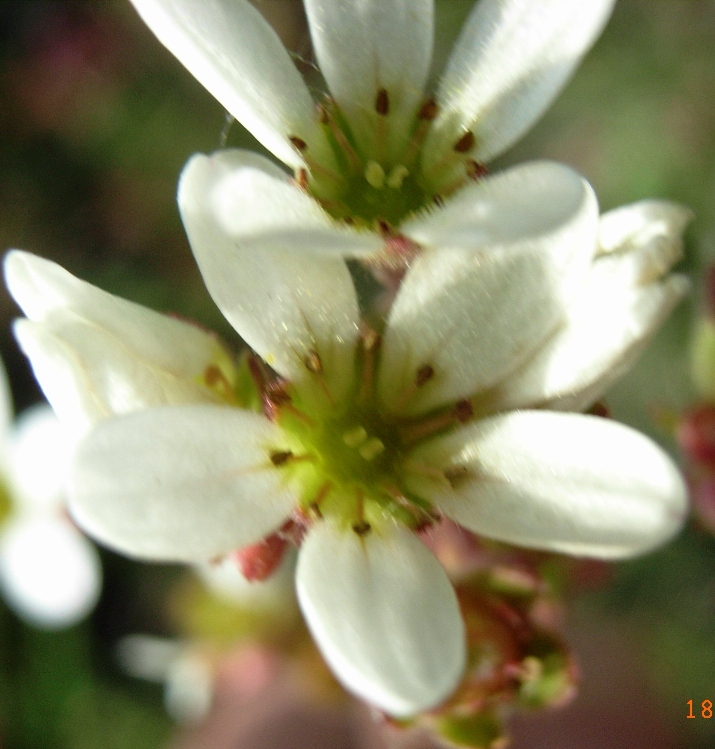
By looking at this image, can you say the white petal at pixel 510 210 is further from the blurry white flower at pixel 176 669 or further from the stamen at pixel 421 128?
the blurry white flower at pixel 176 669

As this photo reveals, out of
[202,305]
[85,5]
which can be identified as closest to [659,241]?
[202,305]

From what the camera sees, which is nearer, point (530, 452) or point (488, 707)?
point (530, 452)

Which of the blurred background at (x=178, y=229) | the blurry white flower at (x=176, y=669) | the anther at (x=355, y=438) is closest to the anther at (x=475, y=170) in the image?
the anther at (x=355, y=438)

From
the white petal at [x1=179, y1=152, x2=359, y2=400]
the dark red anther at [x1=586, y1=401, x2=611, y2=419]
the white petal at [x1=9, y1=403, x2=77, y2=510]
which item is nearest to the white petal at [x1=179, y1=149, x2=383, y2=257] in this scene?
the white petal at [x1=179, y1=152, x2=359, y2=400]

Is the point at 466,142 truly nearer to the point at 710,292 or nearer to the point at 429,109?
the point at 429,109

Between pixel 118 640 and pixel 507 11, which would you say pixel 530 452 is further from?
pixel 118 640

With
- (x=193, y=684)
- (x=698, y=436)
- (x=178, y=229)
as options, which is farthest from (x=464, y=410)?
(x=178, y=229)
